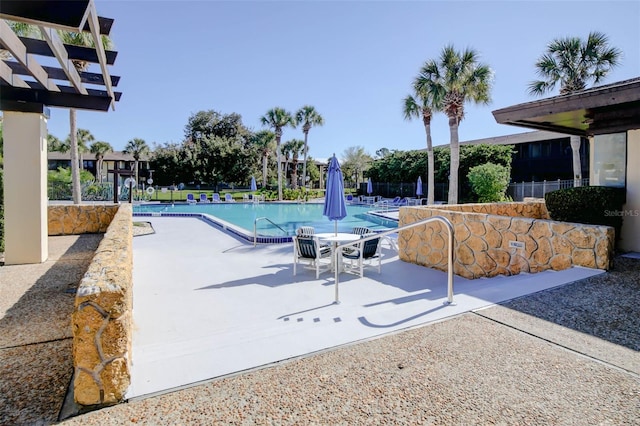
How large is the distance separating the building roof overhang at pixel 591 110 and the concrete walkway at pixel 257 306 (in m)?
3.10

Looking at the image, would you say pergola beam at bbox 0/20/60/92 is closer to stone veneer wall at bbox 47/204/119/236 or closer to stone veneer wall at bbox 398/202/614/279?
stone veneer wall at bbox 47/204/119/236

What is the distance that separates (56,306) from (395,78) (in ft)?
73.3

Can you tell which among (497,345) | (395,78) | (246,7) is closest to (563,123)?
(497,345)

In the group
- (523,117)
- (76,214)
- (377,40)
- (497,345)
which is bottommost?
(497,345)

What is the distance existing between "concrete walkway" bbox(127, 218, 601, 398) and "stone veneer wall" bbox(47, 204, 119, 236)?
9.28 feet

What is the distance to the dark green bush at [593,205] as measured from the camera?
673 cm

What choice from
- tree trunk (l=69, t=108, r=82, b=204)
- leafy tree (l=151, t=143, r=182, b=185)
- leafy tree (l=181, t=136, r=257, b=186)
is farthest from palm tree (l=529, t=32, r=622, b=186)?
leafy tree (l=151, t=143, r=182, b=185)

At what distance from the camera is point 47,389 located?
106 inches

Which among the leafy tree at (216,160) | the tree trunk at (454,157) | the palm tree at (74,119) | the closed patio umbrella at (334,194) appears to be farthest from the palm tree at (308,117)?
the closed patio umbrella at (334,194)

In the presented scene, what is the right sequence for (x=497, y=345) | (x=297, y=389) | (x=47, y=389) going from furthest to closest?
(x=497, y=345), (x=47, y=389), (x=297, y=389)

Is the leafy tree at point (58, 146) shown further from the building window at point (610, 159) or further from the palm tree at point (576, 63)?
the building window at point (610, 159)

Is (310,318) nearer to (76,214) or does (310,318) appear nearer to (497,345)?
(497,345)

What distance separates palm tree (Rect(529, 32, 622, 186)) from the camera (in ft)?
56.9

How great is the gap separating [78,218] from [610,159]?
13694 millimetres
